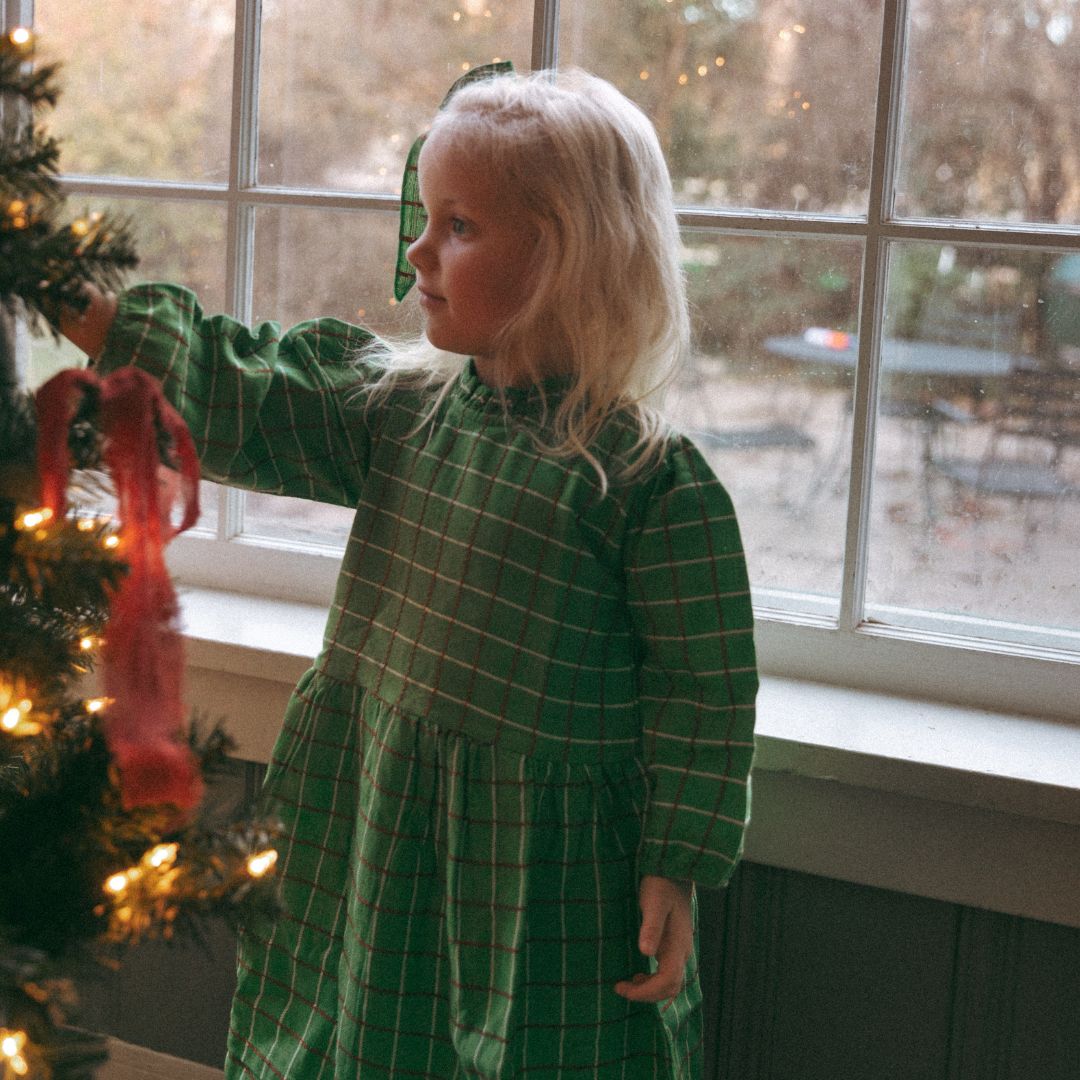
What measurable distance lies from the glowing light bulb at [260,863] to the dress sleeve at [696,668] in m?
0.30

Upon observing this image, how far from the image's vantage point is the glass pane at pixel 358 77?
53.1 inches

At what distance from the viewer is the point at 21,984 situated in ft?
2.12

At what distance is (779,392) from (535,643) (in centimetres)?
43

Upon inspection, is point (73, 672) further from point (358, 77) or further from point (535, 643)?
point (358, 77)

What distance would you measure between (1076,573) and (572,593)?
1.70 ft

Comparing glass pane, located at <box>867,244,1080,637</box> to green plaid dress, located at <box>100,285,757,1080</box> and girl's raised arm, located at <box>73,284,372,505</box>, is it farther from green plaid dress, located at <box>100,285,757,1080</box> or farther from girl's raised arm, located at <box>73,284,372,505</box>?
girl's raised arm, located at <box>73,284,372,505</box>

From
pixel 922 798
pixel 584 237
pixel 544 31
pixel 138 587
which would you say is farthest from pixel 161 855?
pixel 544 31

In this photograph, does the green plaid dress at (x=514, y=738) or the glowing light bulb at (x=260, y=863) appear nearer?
the glowing light bulb at (x=260, y=863)

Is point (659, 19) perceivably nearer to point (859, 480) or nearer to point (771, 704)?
point (859, 480)

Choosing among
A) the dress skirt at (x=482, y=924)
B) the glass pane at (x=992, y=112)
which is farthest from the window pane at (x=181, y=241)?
the glass pane at (x=992, y=112)

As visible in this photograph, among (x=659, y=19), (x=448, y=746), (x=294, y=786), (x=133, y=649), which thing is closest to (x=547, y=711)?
(x=448, y=746)

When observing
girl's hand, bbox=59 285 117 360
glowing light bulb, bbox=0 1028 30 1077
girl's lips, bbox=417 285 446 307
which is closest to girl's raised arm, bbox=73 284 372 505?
girl's hand, bbox=59 285 117 360

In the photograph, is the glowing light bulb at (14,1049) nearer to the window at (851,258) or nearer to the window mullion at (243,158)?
the window at (851,258)

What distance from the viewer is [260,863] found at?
0.81 meters
